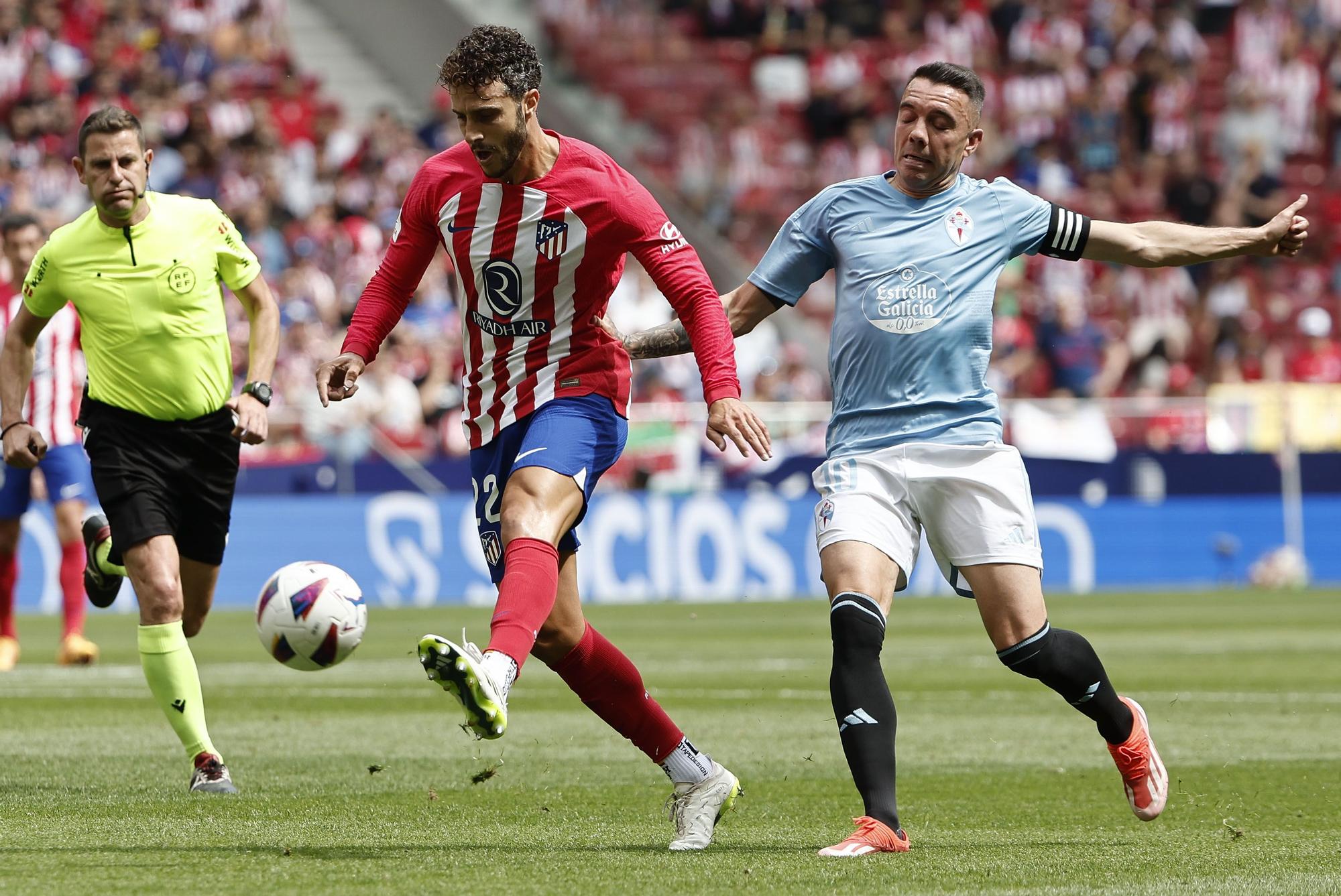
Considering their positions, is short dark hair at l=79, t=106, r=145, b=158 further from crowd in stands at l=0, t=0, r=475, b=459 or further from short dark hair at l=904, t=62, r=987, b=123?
crowd in stands at l=0, t=0, r=475, b=459

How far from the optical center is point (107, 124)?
7.41 metres

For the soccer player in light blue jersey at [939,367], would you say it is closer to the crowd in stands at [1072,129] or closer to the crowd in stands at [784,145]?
the crowd in stands at [784,145]

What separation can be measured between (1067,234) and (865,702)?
65.0 inches

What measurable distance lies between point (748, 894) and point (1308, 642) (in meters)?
10.4

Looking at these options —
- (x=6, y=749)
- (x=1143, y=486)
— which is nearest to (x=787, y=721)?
(x=6, y=749)

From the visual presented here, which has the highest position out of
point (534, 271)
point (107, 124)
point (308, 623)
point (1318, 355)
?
point (107, 124)

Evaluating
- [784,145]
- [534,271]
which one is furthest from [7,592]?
[784,145]

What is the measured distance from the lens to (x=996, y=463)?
6.34 meters

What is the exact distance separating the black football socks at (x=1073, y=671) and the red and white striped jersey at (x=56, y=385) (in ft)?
24.5

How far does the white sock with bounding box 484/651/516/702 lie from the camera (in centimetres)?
532

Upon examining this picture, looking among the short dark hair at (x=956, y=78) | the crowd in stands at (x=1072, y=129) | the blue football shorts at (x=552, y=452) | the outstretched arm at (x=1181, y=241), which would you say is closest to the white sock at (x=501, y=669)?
the blue football shorts at (x=552, y=452)

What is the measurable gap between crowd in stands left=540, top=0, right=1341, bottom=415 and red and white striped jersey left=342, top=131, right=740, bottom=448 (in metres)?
17.1

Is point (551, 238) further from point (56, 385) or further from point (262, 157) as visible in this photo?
point (262, 157)


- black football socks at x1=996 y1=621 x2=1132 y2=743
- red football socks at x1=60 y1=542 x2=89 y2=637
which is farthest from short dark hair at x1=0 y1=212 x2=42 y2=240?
black football socks at x1=996 y1=621 x2=1132 y2=743
